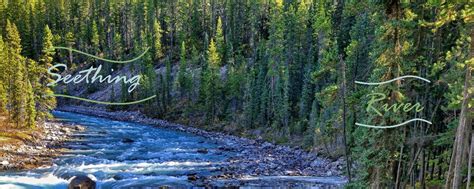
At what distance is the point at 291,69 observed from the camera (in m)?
66.2

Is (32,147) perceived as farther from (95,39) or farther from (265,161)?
(95,39)

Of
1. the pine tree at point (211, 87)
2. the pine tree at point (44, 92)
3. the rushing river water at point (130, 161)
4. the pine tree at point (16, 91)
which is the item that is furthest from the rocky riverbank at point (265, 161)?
the pine tree at point (16, 91)

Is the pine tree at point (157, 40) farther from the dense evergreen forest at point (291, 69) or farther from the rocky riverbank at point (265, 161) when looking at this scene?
the rocky riverbank at point (265, 161)

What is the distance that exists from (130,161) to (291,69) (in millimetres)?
30046

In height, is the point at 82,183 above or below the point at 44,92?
above

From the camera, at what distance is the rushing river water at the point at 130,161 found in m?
35.1

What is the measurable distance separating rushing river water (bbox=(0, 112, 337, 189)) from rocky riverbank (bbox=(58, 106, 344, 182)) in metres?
1.48

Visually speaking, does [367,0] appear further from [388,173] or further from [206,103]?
[206,103]

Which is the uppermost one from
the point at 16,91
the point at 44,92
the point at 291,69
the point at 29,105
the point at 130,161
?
the point at 291,69

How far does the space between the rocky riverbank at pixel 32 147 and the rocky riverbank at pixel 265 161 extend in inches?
553

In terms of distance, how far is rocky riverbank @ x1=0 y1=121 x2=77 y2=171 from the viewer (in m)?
40.0

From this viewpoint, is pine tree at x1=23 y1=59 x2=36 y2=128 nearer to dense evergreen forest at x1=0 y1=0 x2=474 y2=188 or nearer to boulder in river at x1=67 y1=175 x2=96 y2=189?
dense evergreen forest at x1=0 y1=0 x2=474 y2=188

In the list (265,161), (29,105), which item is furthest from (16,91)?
(265,161)

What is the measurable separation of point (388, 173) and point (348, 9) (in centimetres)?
592
